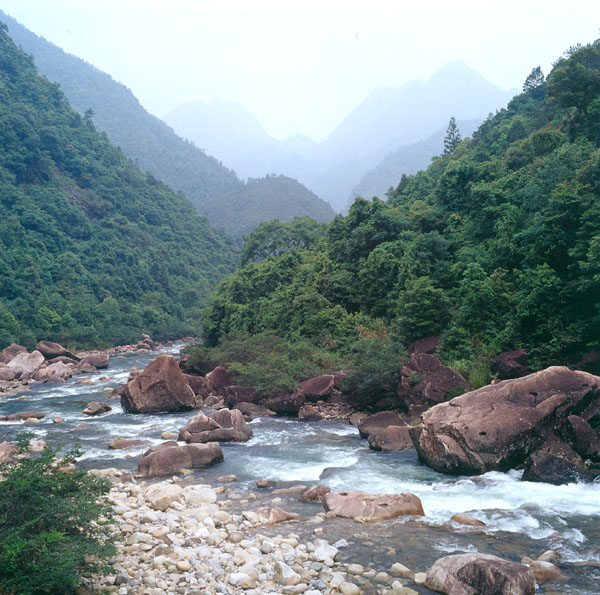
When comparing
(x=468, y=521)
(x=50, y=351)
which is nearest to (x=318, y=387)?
(x=468, y=521)

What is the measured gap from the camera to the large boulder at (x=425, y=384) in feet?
55.7

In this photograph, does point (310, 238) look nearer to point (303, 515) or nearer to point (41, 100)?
point (303, 515)

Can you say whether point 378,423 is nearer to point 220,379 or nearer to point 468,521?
point 468,521

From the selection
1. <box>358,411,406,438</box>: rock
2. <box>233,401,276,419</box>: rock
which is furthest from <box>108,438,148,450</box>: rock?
<box>358,411,406,438</box>: rock

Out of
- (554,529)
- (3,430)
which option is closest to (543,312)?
(554,529)

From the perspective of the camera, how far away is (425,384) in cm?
1747

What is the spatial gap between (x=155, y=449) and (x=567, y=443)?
9921 mm

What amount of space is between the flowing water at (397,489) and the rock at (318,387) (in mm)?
1895

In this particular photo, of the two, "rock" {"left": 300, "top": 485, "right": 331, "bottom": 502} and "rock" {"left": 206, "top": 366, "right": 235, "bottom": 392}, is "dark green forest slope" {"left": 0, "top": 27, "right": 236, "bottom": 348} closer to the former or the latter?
"rock" {"left": 206, "top": 366, "right": 235, "bottom": 392}

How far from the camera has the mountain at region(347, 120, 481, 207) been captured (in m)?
122

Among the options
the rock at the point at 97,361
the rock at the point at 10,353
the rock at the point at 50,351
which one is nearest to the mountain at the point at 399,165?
the rock at the point at 50,351

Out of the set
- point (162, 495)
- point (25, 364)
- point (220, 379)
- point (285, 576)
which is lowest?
point (25, 364)

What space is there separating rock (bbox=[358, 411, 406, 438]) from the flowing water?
32 cm

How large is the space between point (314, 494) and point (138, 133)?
150 m
